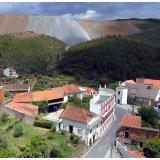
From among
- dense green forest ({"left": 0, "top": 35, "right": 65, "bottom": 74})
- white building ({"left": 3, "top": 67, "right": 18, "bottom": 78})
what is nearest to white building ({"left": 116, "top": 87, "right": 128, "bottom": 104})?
white building ({"left": 3, "top": 67, "right": 18, "bottom": 78})

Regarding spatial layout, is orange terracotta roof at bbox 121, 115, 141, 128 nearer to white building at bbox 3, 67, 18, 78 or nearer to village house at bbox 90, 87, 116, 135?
village house at bbox 90, 87, 116, 135

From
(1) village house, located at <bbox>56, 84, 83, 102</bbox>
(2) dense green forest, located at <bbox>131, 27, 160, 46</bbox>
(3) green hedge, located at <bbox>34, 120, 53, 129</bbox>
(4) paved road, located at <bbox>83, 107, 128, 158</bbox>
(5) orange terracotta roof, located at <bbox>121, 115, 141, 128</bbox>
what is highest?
Answer: (2) dense green forest, located at <bbox>131, 27, 160, 46</bbox>

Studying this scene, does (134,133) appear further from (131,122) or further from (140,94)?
(140,94)

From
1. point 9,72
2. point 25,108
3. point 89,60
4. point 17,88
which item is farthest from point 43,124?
point 89,60

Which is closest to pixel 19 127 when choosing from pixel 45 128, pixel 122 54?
pixel 45 128

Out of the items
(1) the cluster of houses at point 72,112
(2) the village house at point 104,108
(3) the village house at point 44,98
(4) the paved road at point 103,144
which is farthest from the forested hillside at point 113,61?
(4) the paved road at point 103,144

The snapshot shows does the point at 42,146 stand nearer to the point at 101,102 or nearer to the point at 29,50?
the point at 101,102

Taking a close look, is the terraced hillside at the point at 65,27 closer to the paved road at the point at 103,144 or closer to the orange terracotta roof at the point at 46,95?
the orange terracotta roof at the point at 46,95
